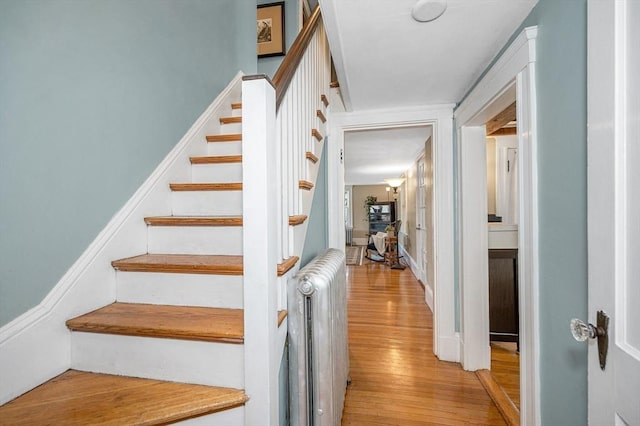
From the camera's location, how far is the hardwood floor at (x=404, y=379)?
1687 millimetres

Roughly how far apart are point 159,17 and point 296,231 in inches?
60.9

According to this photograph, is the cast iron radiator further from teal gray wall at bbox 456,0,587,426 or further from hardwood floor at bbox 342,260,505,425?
teal gray wall at bbox 456,0,587,426

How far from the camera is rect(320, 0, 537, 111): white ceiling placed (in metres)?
1.18

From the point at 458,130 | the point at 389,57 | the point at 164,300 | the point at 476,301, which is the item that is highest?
the point at 389,57

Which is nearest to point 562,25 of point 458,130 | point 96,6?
point 458,130

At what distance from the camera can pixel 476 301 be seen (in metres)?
2.13

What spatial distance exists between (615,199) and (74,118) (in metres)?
1.87

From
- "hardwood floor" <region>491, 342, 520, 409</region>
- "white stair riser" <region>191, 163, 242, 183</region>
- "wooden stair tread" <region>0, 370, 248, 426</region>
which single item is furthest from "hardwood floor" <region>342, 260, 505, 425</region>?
"white stair riser" <region>191, 163, 242, 183</region>

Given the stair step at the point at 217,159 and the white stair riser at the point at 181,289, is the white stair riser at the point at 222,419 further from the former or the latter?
the stair step at the point at 217,159

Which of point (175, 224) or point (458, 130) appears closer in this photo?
point (175, 224)

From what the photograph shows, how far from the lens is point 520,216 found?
4.25ft

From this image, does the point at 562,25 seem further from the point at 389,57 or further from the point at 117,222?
the point at 117,222

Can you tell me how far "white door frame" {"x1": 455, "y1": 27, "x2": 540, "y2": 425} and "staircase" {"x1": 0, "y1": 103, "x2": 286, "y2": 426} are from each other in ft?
3.69

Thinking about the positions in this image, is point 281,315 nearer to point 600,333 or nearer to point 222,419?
point 222,419
